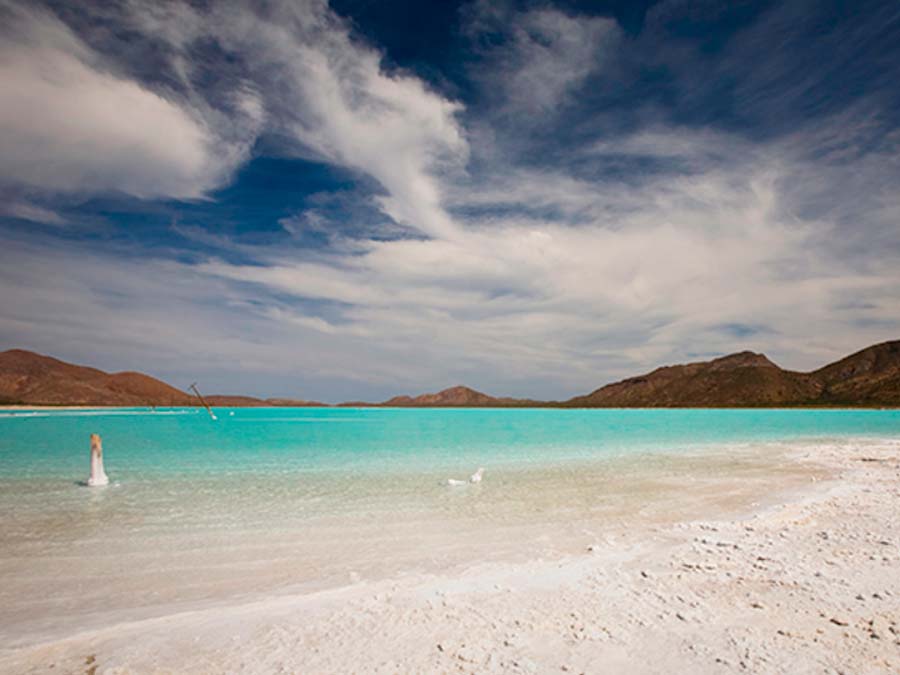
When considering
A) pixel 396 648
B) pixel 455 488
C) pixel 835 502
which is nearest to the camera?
pixel 396 648

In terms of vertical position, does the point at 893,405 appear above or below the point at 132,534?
above

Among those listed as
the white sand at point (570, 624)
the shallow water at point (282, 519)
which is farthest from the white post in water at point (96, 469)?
the white sand at point (570, 624)

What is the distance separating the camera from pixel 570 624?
580 cm

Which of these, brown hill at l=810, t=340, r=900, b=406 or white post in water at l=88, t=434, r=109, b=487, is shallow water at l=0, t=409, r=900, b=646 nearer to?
white post in water at l=88, t=434, r=109, b=487

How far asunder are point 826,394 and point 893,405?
122 feet

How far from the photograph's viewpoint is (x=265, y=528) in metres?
10.9

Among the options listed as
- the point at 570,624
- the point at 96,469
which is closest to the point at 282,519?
the point at 570,624

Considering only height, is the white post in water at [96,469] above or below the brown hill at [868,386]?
below

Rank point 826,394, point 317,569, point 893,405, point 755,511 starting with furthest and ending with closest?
point 826,394
point 893,405
point 755,511
point 317,569

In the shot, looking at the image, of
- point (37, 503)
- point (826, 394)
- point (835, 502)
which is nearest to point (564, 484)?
point (835, 502)

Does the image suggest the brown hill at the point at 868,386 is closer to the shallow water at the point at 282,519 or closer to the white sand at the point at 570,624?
the shallow water at the point at 282,519

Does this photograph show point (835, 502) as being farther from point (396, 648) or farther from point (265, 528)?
point (265, 528)

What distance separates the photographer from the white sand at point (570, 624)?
4.96 m

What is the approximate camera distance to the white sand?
496cm
